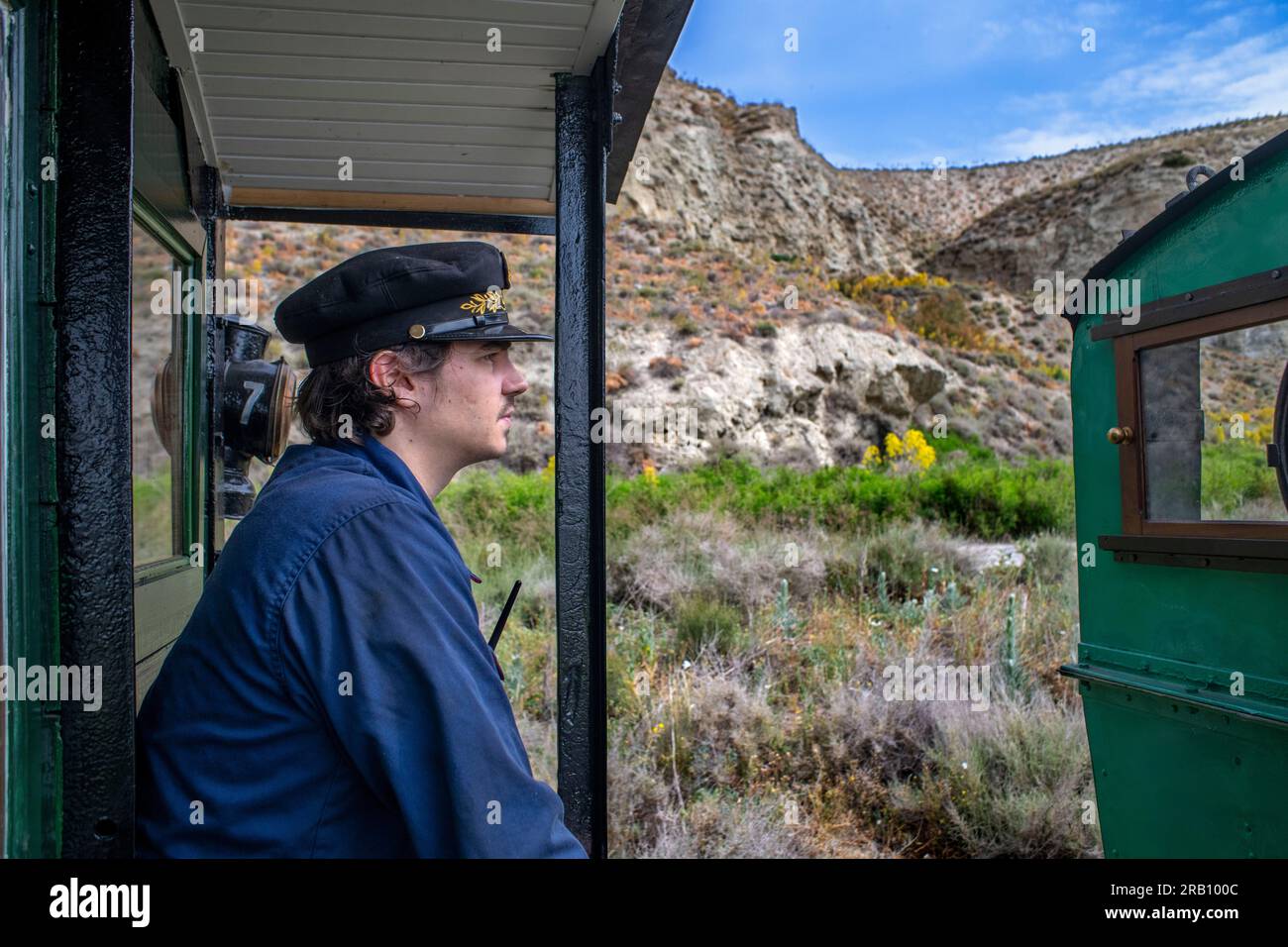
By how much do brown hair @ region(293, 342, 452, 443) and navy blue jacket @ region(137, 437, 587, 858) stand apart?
1.07ft

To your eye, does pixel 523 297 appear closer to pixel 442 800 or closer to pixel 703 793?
pixel 703 793

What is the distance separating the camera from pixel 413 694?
4.50 feet

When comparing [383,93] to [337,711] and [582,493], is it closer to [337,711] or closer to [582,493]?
[582,493]

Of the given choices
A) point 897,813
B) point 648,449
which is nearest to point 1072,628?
point 897,813

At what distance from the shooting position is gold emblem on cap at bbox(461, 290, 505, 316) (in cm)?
196

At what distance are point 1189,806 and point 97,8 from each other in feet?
12.3

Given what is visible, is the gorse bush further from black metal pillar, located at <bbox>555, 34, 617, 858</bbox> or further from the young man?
the young man

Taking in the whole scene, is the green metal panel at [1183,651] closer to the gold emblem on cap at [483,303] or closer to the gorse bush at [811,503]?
the gold emblem on cap at [483,303]

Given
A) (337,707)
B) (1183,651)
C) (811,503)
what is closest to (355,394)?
(337,707)

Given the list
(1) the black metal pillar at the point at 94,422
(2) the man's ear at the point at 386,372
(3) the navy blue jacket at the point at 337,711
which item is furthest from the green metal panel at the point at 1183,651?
(1) the black metal pillar at the point at 94,422

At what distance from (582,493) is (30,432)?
1327 millimetres

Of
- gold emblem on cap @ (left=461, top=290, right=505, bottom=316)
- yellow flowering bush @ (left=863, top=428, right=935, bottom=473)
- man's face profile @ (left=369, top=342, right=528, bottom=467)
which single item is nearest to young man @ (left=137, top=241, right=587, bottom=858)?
man's face profile @ (left=369, top=342, right=528, bottom=467)

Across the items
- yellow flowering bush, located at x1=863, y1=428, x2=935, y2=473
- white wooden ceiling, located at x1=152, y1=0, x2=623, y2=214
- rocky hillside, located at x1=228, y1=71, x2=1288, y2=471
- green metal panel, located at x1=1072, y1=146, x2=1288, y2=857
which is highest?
rocky hillside, located at x1=228, y1=71, x2=1288, y2=471

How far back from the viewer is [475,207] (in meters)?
3.62
